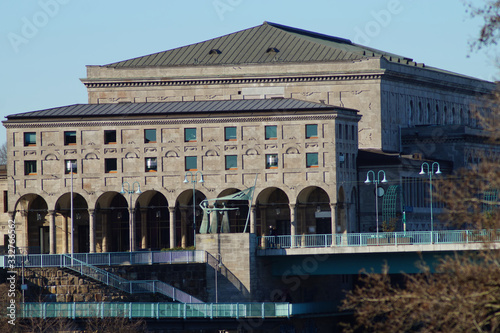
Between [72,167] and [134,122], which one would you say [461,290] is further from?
[72,167]

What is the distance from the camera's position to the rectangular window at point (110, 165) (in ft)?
405

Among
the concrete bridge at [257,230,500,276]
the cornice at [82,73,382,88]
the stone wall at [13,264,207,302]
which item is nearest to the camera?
the concrete bridge at [257,230,500,276]

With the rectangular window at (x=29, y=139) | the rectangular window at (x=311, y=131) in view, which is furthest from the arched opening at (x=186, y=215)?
the rectangular window at (x=29, y=139)

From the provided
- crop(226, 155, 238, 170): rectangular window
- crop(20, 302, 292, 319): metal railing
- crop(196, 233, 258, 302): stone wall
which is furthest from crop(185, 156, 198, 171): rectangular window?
crop(20, 302, 292, 319): metal railing

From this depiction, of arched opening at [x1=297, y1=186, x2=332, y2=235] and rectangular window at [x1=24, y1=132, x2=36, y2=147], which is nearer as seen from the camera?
arched opening at [x1=297, y1=186, x2=332, y2=235]

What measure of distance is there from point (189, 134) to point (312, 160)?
12.1 metres

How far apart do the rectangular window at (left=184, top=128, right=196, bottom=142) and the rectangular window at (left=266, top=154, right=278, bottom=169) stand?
291 inches

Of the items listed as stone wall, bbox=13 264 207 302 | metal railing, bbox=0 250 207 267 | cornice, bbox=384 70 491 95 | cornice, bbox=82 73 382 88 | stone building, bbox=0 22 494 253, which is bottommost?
stone wall, bbox=13 264 207 302

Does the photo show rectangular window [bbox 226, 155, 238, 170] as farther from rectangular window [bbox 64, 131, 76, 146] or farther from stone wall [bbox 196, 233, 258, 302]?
stone wall [bbox 196, 233, 258, 302]

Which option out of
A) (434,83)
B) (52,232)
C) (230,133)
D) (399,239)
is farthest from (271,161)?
(434,83)

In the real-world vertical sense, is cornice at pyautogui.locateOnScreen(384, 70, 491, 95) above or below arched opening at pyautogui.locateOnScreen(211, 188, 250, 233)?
above

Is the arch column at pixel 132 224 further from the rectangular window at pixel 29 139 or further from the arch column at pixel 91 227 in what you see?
the rectangular window at pixel 29 139

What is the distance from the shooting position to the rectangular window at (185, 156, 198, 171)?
122375mm

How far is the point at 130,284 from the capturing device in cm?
9956
